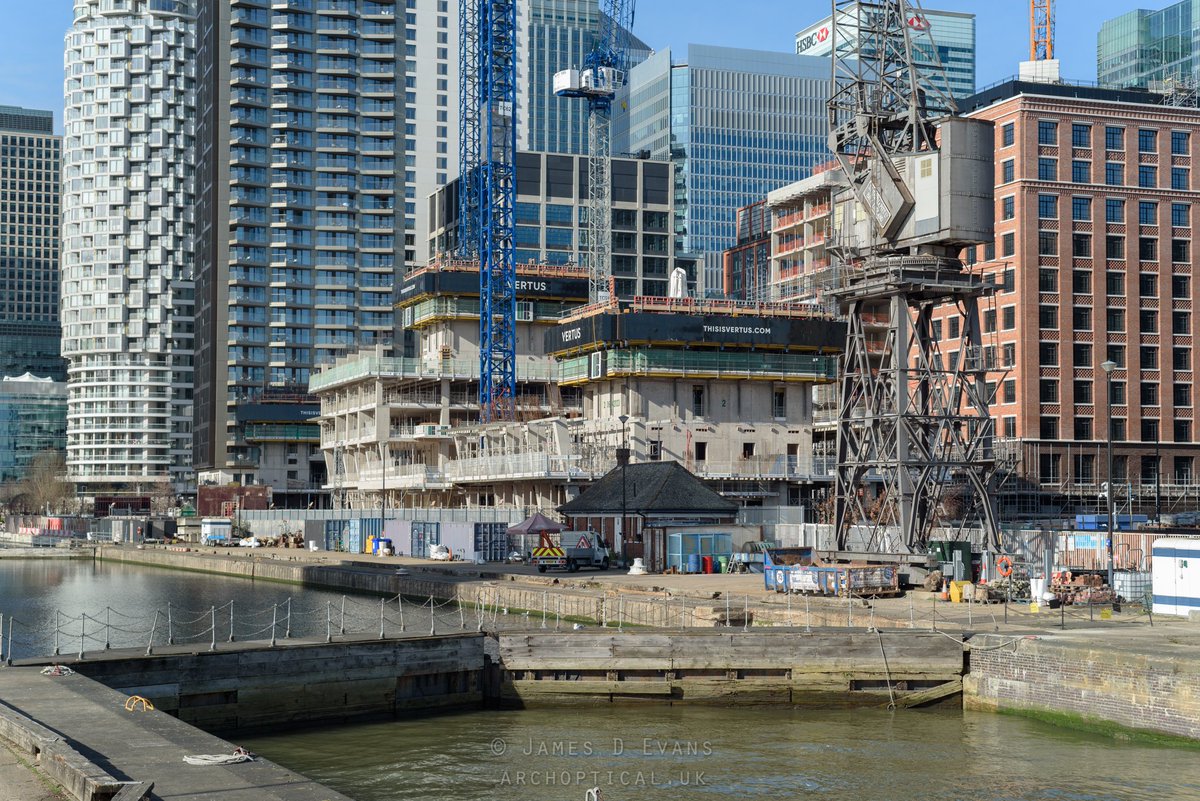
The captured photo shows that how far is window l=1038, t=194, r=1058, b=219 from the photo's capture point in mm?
122875

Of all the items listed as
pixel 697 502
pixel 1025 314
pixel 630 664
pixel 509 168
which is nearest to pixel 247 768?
pixel 630 664

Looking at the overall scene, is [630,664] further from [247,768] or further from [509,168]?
[509,168]

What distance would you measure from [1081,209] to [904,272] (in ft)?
209

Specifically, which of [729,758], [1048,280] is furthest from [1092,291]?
[729,758]

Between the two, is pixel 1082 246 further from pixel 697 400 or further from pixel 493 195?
pixel 493 195

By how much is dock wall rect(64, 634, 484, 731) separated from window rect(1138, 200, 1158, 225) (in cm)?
9881

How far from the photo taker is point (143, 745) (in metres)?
28.0

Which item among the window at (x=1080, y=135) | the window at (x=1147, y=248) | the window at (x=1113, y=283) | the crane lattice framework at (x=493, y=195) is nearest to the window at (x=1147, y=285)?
the window at (x=1147, y=248)

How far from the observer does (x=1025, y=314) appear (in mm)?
122062

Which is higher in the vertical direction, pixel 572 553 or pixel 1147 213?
pixel 1147 213

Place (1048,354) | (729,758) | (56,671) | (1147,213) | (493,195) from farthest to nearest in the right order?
(493,195)
(1147,213)
(1048,354)
(729,758)
(56,671)

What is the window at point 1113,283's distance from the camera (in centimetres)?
12538

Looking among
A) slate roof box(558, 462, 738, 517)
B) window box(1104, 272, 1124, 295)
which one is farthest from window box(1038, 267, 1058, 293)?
slate roof box(558, 462, 738, 517)

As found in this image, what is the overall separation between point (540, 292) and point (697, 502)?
61.2 m
